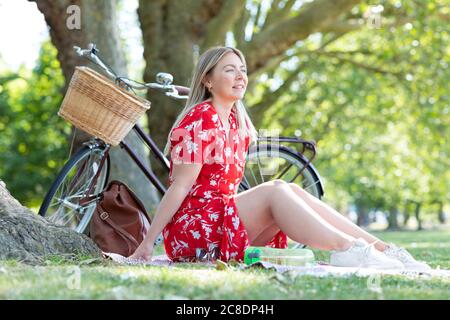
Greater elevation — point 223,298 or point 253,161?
point 253,161

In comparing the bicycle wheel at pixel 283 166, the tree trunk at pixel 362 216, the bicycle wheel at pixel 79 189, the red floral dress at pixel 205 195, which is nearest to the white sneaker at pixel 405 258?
the red floral dress at pixel 205 195

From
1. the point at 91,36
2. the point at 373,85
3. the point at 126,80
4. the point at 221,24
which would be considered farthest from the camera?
the point at 373,85

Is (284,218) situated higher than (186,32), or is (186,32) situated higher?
(186,32)

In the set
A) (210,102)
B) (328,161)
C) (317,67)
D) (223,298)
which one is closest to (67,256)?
(210,102)

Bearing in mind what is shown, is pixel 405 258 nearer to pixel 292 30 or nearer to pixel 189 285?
pixel 189 285

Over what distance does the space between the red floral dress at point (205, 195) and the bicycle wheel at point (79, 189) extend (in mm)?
1032

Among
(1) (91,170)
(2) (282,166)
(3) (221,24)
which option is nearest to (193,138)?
(1) (91,170)

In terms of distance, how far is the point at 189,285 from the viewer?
2.81 meters

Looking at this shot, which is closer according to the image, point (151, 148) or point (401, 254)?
point (401, 254)

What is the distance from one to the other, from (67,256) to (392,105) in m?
12.7

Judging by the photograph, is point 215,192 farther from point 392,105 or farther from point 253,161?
point 392,105

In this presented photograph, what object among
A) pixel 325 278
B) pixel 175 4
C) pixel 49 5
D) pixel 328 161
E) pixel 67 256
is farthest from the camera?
pixel 328 161

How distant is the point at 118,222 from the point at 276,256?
1.26 metres

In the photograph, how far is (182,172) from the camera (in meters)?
3.99
